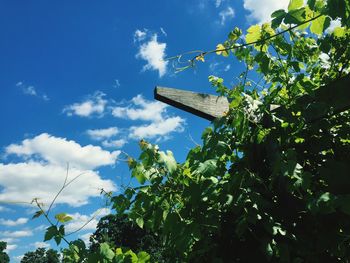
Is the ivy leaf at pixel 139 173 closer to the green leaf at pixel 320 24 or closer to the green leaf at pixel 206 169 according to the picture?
the green leaf at pixel 206 169

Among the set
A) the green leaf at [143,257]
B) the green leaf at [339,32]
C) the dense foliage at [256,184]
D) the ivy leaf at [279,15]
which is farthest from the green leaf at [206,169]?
the green leaf at [339,32]

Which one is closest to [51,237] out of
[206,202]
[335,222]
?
[206,202]

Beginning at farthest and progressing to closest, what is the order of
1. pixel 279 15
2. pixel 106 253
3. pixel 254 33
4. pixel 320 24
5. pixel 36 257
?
1. pixel 36 257
2. pixel 254 33
3. pixel 106 253
4. pixel 320 24
5. pixel 279 15

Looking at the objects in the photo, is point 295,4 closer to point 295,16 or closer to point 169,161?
point 295,16

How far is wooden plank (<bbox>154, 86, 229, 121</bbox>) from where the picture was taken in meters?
2.87

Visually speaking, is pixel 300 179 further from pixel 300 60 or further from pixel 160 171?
pixel 300 60

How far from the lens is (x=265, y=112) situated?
251cm

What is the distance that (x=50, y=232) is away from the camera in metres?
2.08

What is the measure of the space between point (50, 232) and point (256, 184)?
131 centimetres

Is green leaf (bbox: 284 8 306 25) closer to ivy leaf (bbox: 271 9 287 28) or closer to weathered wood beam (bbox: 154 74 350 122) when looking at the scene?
ivy leaf (bbox: 271 9 287 28)

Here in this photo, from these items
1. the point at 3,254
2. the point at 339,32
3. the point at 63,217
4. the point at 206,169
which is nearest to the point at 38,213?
the point at 63,217

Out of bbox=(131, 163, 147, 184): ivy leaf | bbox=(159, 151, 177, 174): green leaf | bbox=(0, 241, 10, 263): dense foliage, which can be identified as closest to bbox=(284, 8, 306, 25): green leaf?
bbox=(159, 151, 177, 174): green leaf

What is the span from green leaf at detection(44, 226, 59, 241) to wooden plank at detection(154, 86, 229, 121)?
1296 millimetres

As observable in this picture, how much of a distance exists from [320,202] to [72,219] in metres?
1.44
